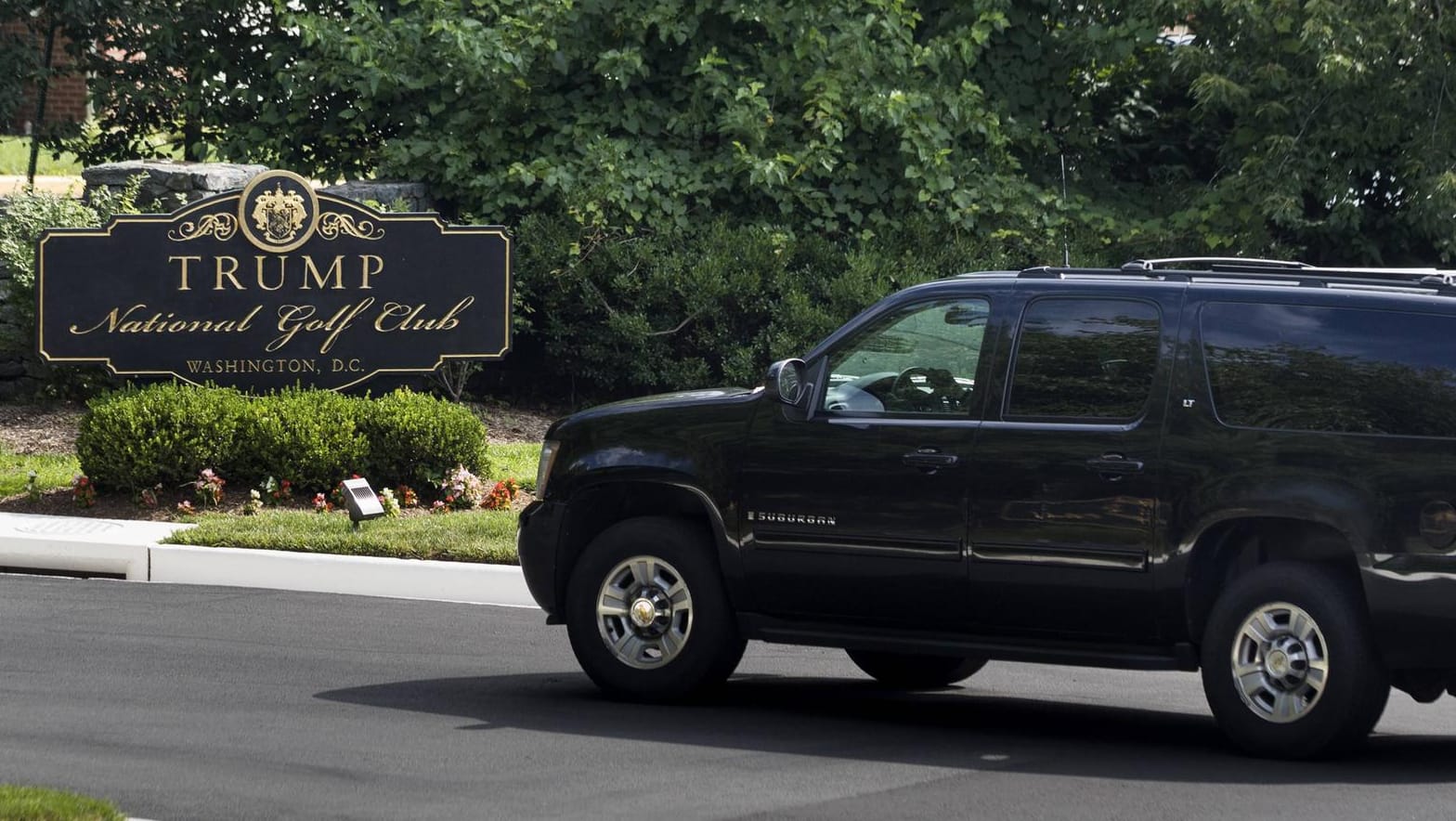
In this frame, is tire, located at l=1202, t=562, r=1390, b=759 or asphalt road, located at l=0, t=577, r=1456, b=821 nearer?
asphalt road, located at l=0, t=577, r=1456, b=821

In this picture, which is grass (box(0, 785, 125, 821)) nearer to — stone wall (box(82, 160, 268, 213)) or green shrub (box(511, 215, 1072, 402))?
stone wall (box(82, 160, 268, 213))

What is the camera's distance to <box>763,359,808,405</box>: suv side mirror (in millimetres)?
8594

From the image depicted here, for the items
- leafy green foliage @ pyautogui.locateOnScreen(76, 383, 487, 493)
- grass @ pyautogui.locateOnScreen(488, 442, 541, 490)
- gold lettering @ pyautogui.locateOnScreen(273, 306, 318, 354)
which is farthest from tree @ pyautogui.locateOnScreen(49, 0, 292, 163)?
leafy green foliage @ pyautogui.locateOnScreen(76, 383, 487, 493)

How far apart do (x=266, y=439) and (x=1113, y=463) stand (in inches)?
319

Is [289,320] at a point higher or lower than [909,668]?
higher

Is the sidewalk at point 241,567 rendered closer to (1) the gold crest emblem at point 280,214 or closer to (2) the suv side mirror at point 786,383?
(1) the gold crest emblem at point 280,214

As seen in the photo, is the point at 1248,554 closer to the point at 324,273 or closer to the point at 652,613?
the point at 652,613

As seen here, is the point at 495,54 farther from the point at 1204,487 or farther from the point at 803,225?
the point at 1204,487

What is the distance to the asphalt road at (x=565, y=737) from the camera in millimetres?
7055

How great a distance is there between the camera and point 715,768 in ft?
25.0

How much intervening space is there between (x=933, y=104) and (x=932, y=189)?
0.88 meters

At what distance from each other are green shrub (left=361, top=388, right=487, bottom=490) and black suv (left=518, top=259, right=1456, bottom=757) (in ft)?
18.1

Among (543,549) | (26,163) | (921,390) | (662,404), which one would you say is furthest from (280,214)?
(26,163)

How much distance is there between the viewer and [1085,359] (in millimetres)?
8234
